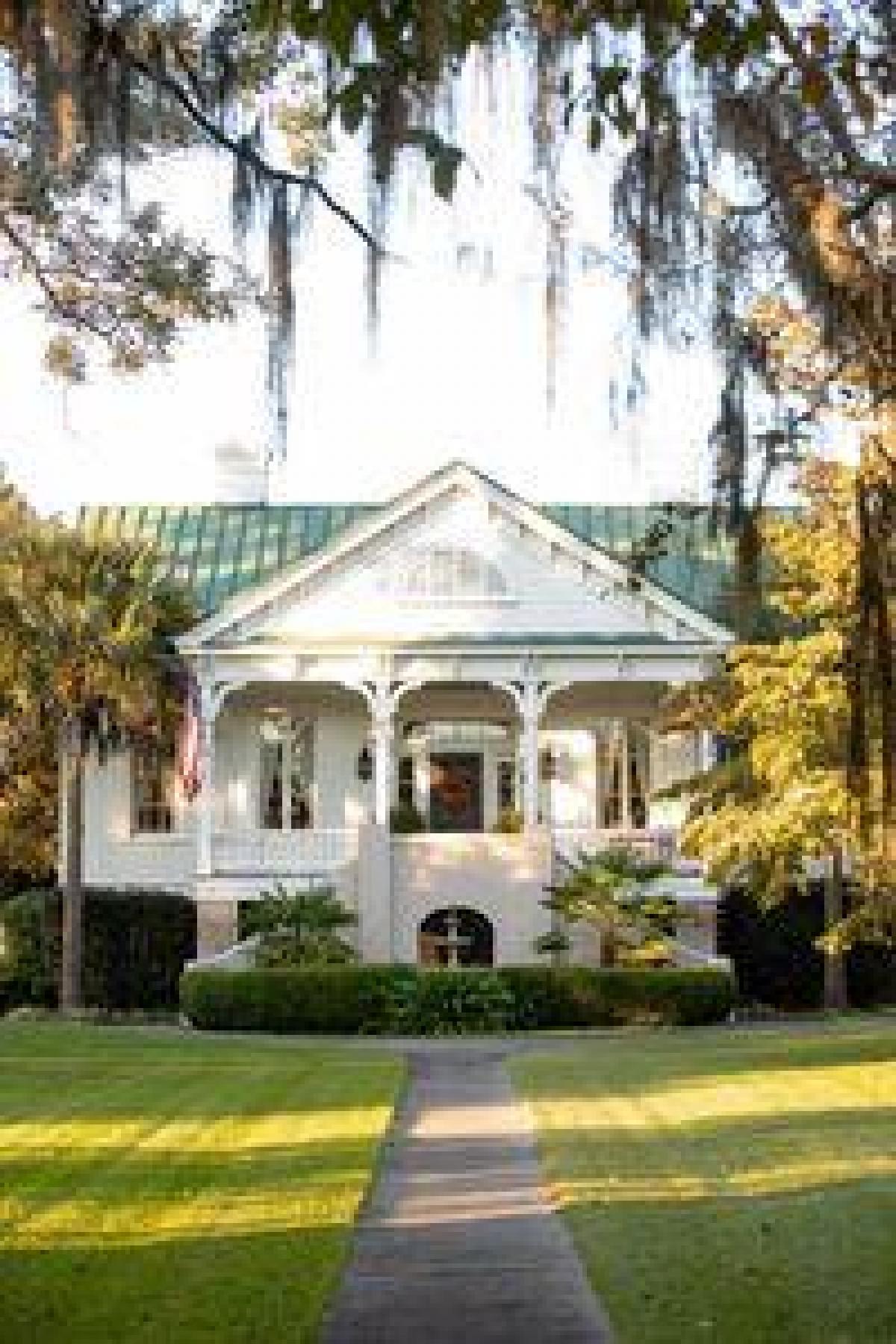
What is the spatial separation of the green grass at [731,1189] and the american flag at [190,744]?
11.0 m

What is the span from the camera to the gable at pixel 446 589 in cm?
3706

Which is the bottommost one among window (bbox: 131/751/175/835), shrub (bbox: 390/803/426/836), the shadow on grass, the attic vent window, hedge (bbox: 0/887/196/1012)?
the shadow on grass

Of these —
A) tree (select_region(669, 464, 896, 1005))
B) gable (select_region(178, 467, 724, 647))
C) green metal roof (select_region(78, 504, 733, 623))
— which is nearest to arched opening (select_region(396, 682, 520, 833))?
gable (select_region(178, 467, 724, 647))

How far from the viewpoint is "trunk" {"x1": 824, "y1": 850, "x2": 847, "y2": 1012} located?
116 feet

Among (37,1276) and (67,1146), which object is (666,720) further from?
(37,1276)

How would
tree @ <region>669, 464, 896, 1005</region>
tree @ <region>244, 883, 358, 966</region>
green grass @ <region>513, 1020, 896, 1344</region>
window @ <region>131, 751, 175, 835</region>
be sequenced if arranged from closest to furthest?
green grass @ <region>513, 1020, 896, 1344</region> < tree @ <region>669, 464, 896, 1005</region> < tree @ <region>244, 883, 358, 966</region> < window @ <region>131, 751, 175, 835</region>

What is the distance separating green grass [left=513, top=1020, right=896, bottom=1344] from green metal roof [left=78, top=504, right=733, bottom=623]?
57.4ft

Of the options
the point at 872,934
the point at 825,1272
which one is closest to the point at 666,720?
the point at 872,934

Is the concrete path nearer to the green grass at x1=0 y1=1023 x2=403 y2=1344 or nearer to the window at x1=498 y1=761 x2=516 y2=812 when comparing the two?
the green grass at x1=0 y1=1023 x2=403 y2=1344

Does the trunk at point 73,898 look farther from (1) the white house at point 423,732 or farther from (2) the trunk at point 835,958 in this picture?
(2) the trunk at point 835,958

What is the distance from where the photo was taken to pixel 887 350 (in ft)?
22.7

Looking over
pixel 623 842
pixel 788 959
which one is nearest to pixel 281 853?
pixel 623 842

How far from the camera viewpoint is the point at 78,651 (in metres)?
34.8

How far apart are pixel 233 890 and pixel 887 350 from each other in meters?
30.7
